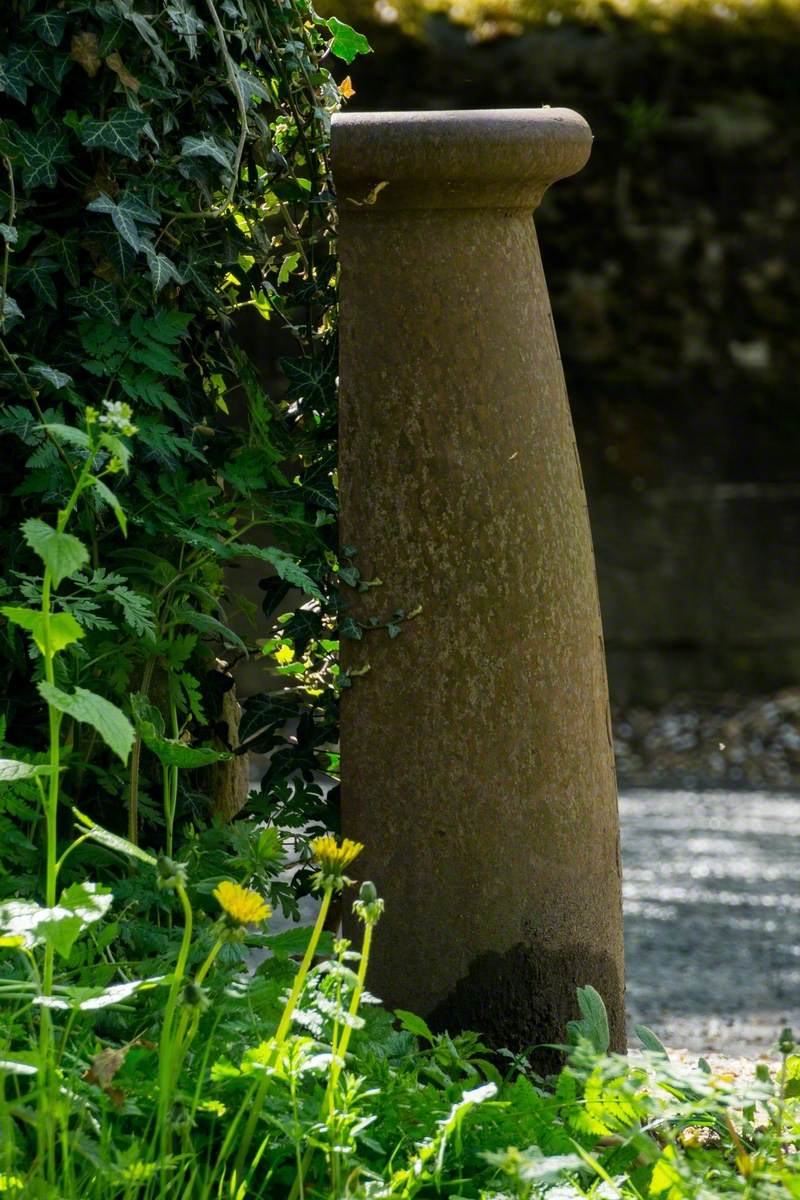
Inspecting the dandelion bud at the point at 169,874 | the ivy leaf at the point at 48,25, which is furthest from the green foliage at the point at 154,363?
the dandelion bud at the point at 169,874

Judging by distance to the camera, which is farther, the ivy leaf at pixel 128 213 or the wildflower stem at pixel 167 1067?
the ivy leaf at pixel 128 213

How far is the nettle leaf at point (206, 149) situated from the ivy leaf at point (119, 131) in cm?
7

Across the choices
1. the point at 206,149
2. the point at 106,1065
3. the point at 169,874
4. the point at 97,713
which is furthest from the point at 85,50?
the point at 106,1065

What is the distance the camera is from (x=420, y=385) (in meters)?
2.02

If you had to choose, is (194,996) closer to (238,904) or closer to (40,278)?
(238,904)

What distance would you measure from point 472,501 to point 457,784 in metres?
0.37

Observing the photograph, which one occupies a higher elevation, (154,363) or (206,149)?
(206,149)

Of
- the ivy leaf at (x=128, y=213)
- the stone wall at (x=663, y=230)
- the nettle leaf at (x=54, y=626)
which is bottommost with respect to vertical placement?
the nettle leaf at (x=54, y=626)

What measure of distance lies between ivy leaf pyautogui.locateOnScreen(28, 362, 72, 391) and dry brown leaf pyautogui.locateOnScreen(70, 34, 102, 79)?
0.39m

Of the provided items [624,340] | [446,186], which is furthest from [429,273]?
[624,340]

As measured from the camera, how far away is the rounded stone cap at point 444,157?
1967mm

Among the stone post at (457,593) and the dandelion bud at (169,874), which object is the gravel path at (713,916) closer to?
the stone post at (457,593)

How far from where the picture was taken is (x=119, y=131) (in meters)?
1.92

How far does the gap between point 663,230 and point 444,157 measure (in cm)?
517
